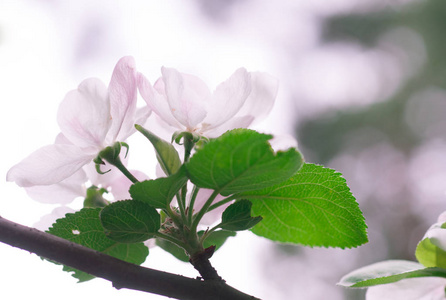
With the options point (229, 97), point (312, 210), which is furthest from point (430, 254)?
point (229, 97)

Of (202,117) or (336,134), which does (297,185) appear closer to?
(202,117)

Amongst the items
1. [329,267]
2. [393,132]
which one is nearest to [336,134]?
[393,132]

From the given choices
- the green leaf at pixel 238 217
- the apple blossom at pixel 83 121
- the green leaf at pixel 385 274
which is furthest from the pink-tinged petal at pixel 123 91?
the green leaf at pixel 385 274

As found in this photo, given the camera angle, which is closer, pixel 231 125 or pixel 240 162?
pixel 240 162

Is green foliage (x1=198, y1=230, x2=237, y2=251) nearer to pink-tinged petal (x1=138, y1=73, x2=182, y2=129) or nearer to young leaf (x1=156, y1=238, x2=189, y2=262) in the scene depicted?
young leaf (x1=156, y1=238, x2=189, y2=262)

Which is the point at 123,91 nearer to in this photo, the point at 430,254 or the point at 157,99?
the point at 157,99

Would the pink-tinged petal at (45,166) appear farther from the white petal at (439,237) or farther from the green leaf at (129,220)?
the white petal at (439,237)
